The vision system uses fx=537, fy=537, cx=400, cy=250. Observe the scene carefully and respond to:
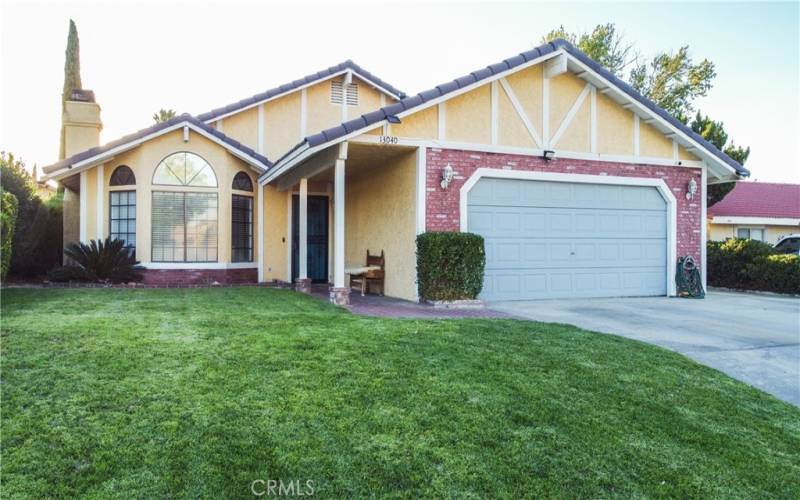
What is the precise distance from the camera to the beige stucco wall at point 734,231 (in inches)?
980

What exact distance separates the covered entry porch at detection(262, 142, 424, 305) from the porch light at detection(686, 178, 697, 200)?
A: 686cm

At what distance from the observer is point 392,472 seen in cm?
320

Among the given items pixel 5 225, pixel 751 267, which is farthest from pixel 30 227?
pixel 751 267

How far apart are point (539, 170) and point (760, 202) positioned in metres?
21.1

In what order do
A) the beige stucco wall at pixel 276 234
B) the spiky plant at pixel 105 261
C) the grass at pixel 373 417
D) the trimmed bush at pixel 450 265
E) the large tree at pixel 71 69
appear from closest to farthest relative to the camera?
the grass at pixel 373 417 → the trimmed bush at pixel 450 265 → the spiky plant at pixel 105 261 → the beige stucco wall at pixel 276 234 → the large tree at pixel 71 69

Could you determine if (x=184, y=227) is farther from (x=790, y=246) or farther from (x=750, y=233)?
(x=750, y=233)

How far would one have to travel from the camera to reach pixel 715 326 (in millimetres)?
8250

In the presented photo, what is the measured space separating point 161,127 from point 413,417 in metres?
11.4

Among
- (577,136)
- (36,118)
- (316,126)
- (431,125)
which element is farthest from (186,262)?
(36,118)

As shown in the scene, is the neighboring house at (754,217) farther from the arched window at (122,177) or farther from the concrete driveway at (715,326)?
the arched window at (122,177)

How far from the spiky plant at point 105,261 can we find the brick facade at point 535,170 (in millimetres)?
7358

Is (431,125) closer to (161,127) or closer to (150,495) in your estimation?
(161,127)

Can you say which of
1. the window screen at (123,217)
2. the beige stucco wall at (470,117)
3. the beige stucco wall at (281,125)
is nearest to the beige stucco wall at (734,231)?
the beige stucco wall at (470,117)

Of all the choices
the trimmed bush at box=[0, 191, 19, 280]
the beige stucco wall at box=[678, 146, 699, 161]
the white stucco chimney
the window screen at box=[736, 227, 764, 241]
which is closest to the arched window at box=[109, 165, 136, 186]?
the white stucco chimney
